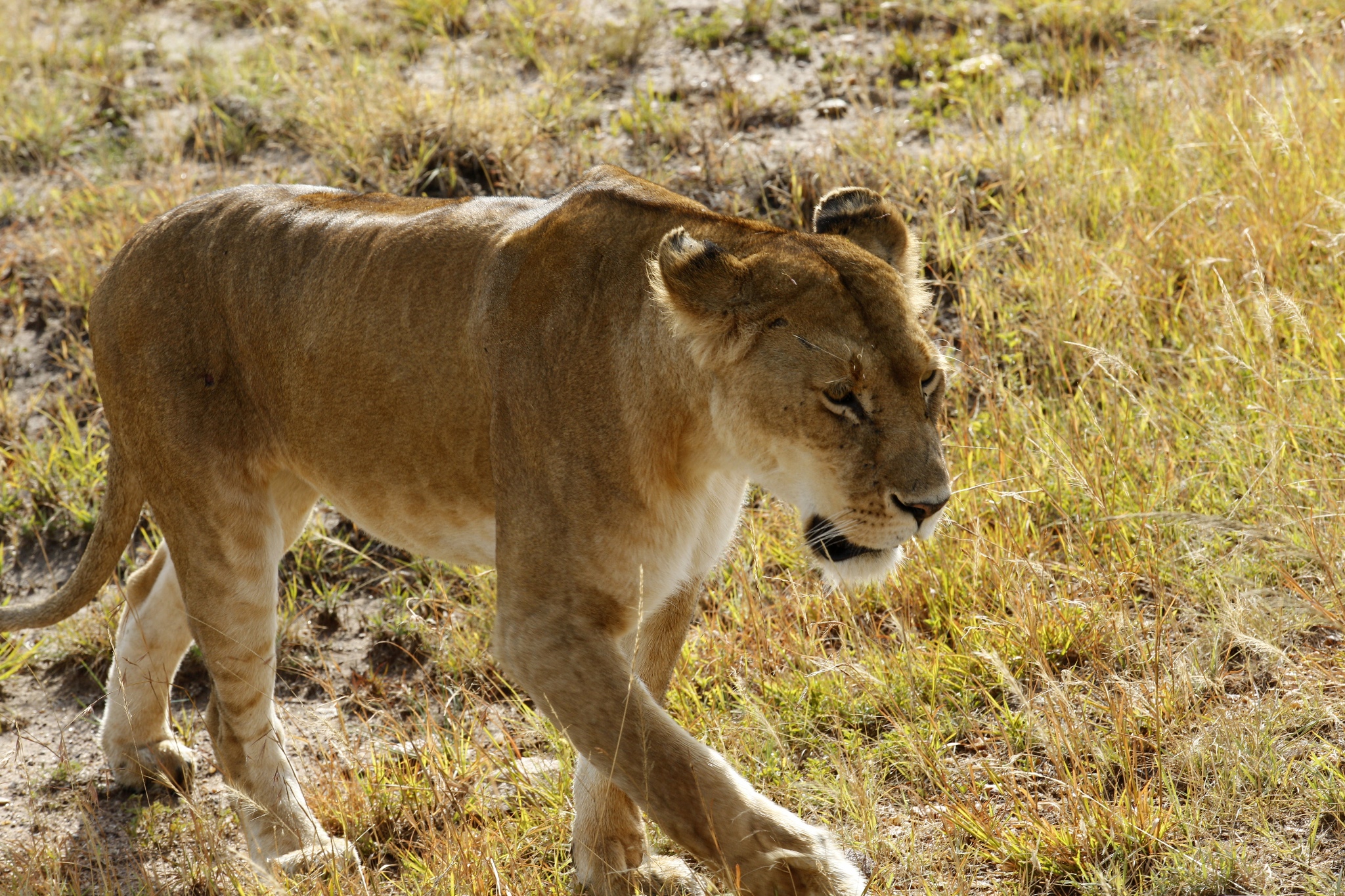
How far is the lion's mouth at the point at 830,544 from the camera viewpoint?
104 inches

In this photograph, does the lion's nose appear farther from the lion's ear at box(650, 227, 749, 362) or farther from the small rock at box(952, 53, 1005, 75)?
the small rock at box(952, 53, 1005, 75)

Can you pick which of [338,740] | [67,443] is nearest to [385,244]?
[338,740]

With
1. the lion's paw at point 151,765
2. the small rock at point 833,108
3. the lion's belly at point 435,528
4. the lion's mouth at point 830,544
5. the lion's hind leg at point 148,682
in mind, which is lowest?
the lion's paw at point 151,765

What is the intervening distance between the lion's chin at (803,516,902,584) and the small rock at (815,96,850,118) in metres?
4.20

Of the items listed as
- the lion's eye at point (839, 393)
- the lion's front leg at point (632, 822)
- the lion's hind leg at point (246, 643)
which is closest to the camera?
the lion's eye at point (839, 393)

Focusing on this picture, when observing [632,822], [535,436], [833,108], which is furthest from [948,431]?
[833,108]

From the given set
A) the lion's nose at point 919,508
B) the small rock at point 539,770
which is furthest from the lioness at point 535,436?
the small rock at point 539,770

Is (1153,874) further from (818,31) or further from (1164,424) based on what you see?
(818,31)

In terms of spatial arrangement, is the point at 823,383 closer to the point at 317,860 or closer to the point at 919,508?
the point at 919,508

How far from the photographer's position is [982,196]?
553cm

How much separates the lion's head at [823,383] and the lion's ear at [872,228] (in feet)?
0.89

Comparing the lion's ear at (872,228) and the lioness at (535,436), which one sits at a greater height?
the lion's ear at (872,228)

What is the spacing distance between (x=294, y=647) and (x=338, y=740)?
2.00 ft

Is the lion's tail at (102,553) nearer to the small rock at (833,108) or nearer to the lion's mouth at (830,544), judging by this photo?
the lion's mouth at (830,544)
